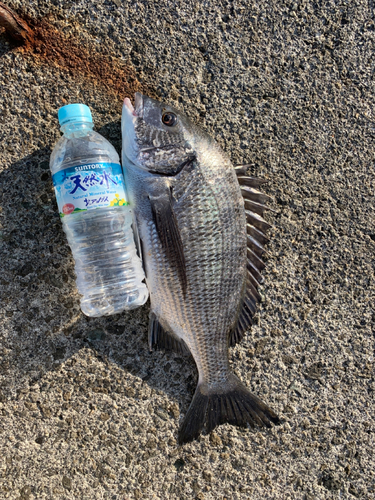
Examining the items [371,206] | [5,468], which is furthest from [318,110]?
[5,468]

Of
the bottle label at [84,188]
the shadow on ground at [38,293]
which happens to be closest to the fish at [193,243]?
the bottle label at [84,188]

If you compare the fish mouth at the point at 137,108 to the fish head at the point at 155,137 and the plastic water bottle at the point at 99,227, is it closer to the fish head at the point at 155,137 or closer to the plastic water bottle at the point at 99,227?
the fish head at the point at 155,137

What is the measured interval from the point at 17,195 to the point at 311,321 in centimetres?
179

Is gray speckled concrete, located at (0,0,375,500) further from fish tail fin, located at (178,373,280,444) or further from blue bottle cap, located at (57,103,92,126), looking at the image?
blue bottle cap, located at (57,103,92,126)

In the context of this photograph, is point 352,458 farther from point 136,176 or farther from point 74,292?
point 136,176

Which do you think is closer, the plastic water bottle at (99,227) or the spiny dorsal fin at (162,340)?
the plastic water bottle at (99,227)

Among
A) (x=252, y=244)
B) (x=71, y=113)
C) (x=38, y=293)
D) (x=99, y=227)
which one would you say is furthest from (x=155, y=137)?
(x=38, y=293)

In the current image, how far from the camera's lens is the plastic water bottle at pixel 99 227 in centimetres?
153

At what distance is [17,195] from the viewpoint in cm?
172

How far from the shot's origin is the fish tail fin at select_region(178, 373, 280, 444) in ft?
5.74

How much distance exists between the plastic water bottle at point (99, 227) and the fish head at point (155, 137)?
0.13 meters

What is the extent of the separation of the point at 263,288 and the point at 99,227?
3.29ft

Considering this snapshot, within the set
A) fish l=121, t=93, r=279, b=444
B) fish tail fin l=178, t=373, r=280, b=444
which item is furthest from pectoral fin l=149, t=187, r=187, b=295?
fish tail fin l=178, t=373, r=280, b=444

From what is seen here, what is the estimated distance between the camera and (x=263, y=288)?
1.98 m
